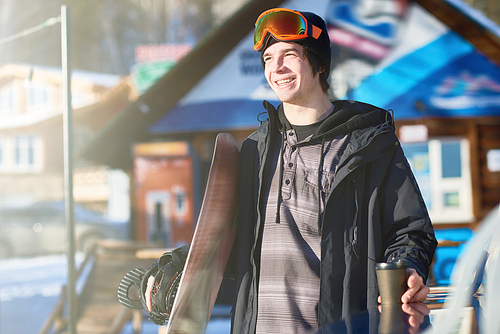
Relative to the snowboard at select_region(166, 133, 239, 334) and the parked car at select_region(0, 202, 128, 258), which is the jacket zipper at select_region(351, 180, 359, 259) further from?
the parked car at select_region(0, 202, 128, 258)

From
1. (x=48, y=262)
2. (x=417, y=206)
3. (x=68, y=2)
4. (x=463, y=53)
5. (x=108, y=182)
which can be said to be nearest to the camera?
(x=417, y=206)

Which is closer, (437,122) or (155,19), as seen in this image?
(437,122)

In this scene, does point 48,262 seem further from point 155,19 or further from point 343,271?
point 343,271

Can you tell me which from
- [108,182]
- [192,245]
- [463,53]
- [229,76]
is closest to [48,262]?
[108,182]

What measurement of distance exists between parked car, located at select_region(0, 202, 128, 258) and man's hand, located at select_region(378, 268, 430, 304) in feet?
53.1

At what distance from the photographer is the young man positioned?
1.55 m

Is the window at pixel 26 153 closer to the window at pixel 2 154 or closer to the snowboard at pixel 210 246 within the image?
the window at pixel 2 154

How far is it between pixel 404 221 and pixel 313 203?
0.29 metres

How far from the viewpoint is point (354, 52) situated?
25.5 ft

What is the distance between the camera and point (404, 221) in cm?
154

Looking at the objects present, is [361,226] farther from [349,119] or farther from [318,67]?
[318,67]

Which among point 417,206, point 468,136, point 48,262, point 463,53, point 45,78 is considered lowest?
point 48,262

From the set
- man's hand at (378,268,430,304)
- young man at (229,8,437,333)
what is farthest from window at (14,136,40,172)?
man's hand at (378,268,430,304)

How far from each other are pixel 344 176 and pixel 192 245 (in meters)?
0.53
